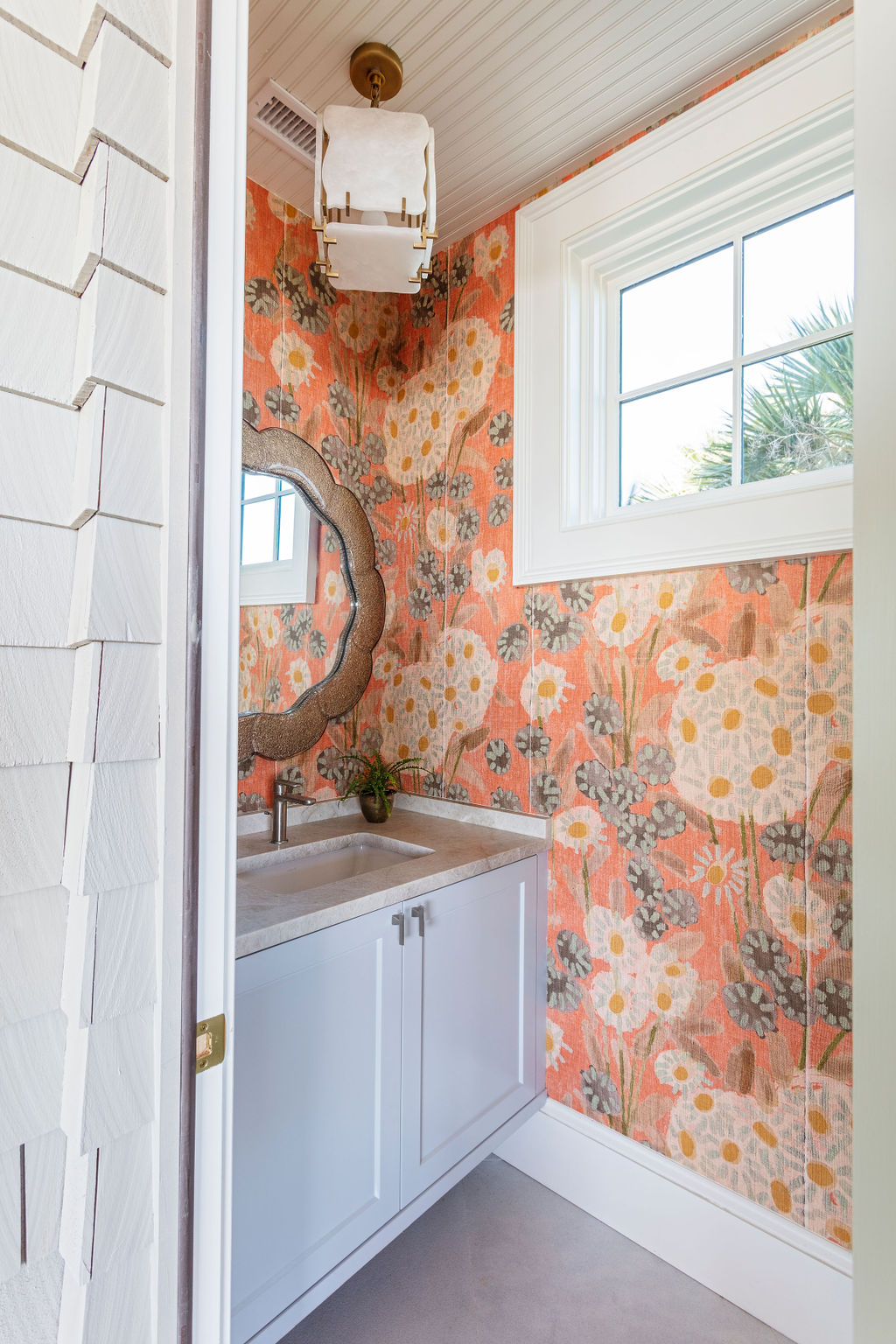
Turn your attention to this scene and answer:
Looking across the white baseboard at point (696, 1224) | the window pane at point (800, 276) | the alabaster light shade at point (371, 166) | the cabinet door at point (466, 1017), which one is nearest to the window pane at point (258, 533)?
the alabaster light shade at point (371, 166)

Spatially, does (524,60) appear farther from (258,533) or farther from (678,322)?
(258,533)

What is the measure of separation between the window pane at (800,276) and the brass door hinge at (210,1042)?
170 centimetres

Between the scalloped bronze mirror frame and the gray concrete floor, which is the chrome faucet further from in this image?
the gray concrete floor

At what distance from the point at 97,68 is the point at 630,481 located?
1.46 metres

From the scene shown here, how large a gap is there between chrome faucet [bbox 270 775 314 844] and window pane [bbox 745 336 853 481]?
4.48ft

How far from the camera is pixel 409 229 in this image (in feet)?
4.50

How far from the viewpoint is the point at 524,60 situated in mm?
1488

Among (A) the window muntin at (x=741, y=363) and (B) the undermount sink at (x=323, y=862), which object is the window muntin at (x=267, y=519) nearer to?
(B) the undermount sink at (x=323, y=862)

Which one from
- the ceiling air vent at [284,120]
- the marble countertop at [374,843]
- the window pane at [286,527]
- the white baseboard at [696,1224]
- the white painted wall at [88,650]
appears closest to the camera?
the white painted wall at [88,650]

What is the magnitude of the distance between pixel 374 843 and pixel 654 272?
1.69 m

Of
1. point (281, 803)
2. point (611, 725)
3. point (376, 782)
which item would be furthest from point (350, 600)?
point (611, 725)

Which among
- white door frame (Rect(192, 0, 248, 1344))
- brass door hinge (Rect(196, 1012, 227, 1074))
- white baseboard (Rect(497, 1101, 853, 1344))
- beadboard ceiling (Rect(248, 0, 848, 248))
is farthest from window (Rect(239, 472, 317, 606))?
white baseboard (Rect(497, 1101, 853, 1344))

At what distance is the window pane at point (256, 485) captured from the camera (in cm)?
180

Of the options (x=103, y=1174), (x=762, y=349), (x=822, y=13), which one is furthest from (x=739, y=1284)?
(x=822, y=13)
